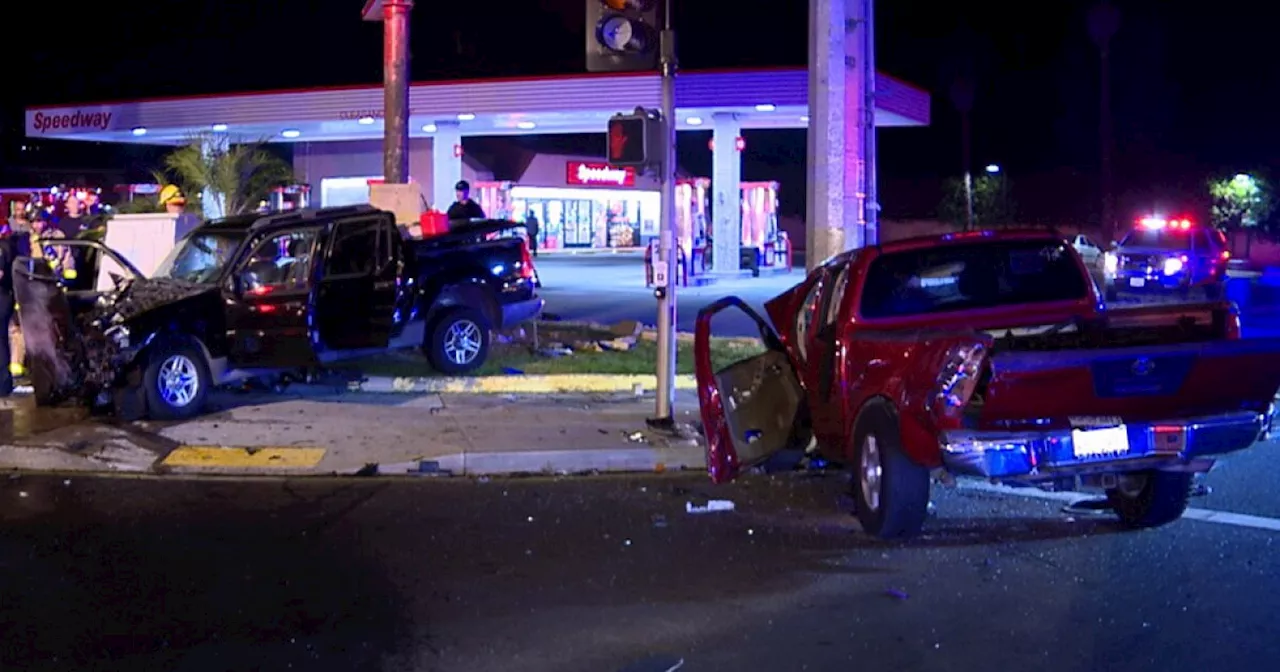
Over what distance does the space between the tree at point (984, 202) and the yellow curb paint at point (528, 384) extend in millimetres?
42007

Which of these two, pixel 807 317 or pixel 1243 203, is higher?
pixel 1243 203

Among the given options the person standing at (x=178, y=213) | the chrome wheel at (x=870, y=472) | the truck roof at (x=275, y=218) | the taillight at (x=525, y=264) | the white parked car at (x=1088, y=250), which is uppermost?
the white parked car at (x=1088, y=250)

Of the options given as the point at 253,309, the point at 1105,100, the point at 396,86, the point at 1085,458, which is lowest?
the point at 1085,458

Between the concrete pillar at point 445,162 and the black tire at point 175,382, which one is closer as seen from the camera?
the black tire at point 175,382

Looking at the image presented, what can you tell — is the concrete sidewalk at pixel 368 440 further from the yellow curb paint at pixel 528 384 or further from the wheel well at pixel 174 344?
the yellow curb paint at pixel 528 384

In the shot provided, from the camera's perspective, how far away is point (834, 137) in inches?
511

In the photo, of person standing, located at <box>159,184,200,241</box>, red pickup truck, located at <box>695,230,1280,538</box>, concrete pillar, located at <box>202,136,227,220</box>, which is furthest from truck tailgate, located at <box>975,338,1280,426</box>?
concrete pillar, located at <box>202,136,227,220</box>

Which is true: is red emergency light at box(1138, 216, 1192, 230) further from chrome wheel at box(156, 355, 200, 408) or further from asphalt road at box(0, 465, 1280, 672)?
chrome wheel at box(156, 355, 200, 408)

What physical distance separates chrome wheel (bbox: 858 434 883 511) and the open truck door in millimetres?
1033

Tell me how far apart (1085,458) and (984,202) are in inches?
2001

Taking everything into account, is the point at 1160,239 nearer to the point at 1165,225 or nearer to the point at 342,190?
the point at 1165,225

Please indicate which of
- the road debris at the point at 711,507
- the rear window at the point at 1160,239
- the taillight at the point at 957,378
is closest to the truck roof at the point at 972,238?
the taillight at the point at 957,378

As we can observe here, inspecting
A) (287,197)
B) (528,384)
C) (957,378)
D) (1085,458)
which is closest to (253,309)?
(528,384)

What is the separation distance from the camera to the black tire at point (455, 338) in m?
15.3
